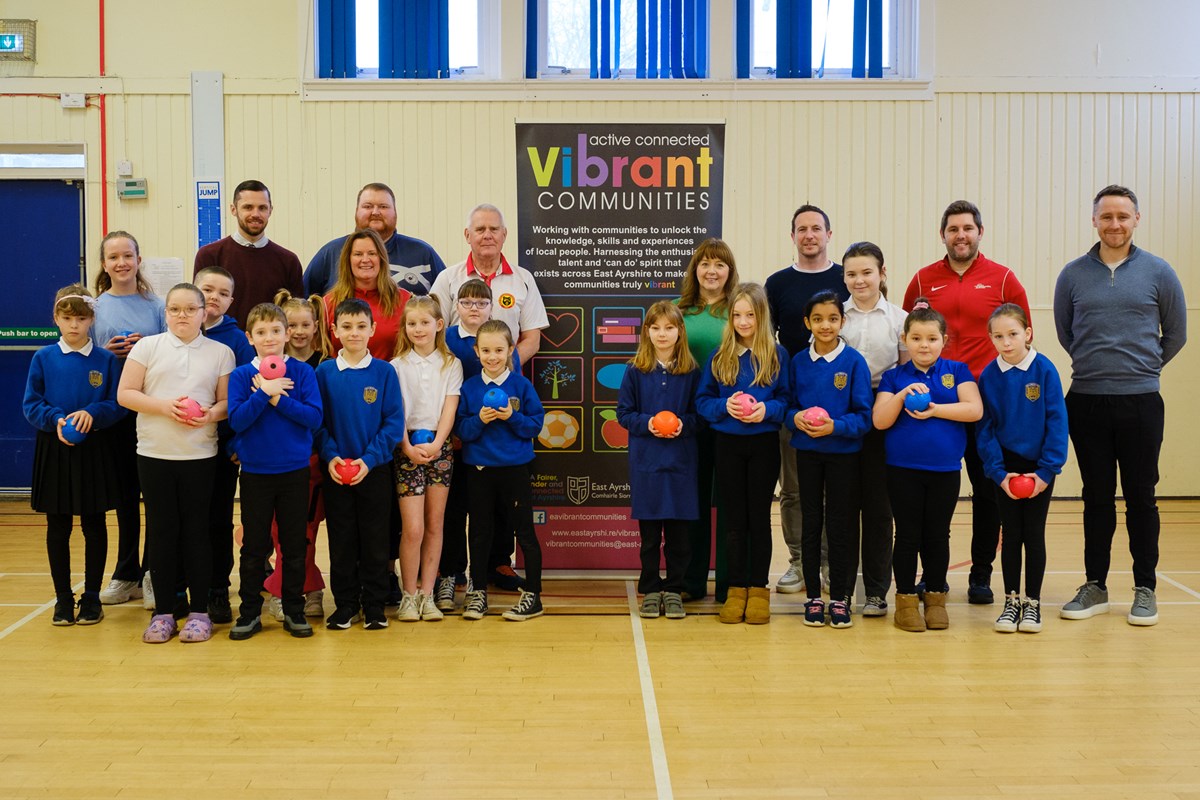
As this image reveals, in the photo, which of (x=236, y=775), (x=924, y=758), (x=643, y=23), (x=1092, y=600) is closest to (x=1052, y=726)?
(x=924, y=758)

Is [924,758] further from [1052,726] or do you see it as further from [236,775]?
[236,775]

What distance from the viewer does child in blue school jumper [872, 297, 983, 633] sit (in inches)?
156

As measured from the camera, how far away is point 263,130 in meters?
7.10

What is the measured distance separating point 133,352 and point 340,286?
83cm

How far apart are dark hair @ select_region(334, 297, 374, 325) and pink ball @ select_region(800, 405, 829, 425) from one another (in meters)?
1.70

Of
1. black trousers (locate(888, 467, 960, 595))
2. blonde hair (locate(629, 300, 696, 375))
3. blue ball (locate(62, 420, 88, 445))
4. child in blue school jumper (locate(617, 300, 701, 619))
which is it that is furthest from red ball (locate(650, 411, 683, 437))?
blue ball (locate(62, 420, 88, 445))

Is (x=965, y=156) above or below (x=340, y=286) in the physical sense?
above

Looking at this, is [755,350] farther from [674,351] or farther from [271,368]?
[271,368]

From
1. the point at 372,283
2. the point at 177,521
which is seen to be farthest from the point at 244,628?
the point at 372,283

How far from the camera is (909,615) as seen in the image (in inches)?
161

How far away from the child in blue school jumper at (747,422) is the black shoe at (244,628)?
5.94 ft

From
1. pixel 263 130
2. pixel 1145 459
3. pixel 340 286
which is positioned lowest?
pixel 1145 459

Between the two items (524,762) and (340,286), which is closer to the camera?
(524,762)

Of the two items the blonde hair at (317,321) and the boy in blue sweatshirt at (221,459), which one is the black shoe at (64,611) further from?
the blonde hair at (317,321)
